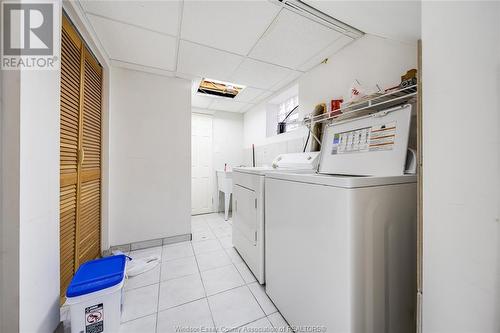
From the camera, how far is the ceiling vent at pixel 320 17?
124 centimetres

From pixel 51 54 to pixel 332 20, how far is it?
181cm

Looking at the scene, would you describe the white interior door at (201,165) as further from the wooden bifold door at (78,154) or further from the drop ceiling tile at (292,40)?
the drop ceiling tile at (292,40)

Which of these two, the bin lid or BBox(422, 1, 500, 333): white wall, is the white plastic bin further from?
BBox(422, 1, 500, 333): white wall

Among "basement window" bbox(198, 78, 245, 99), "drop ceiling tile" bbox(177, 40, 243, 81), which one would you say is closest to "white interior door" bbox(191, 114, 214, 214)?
"basement window" bbox(198, 78, 245, 99)

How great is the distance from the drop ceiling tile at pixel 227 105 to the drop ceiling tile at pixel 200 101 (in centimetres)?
9

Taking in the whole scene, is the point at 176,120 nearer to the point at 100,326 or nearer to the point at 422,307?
the point at 100,326

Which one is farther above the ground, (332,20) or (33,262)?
(332,20)

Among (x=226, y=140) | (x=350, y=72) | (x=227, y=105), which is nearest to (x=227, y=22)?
(x=350, y=72)

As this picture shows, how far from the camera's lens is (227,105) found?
3.40 metres

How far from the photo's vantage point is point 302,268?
0.99 m

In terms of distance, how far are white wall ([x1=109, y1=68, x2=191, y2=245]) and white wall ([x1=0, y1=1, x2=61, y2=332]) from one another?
1100 mm

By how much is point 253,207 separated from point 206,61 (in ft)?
5.16

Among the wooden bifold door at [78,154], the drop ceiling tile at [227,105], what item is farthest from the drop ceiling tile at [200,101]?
the wooden bifold door at [78,154]

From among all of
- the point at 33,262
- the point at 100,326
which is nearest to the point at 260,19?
the point at 33,262
